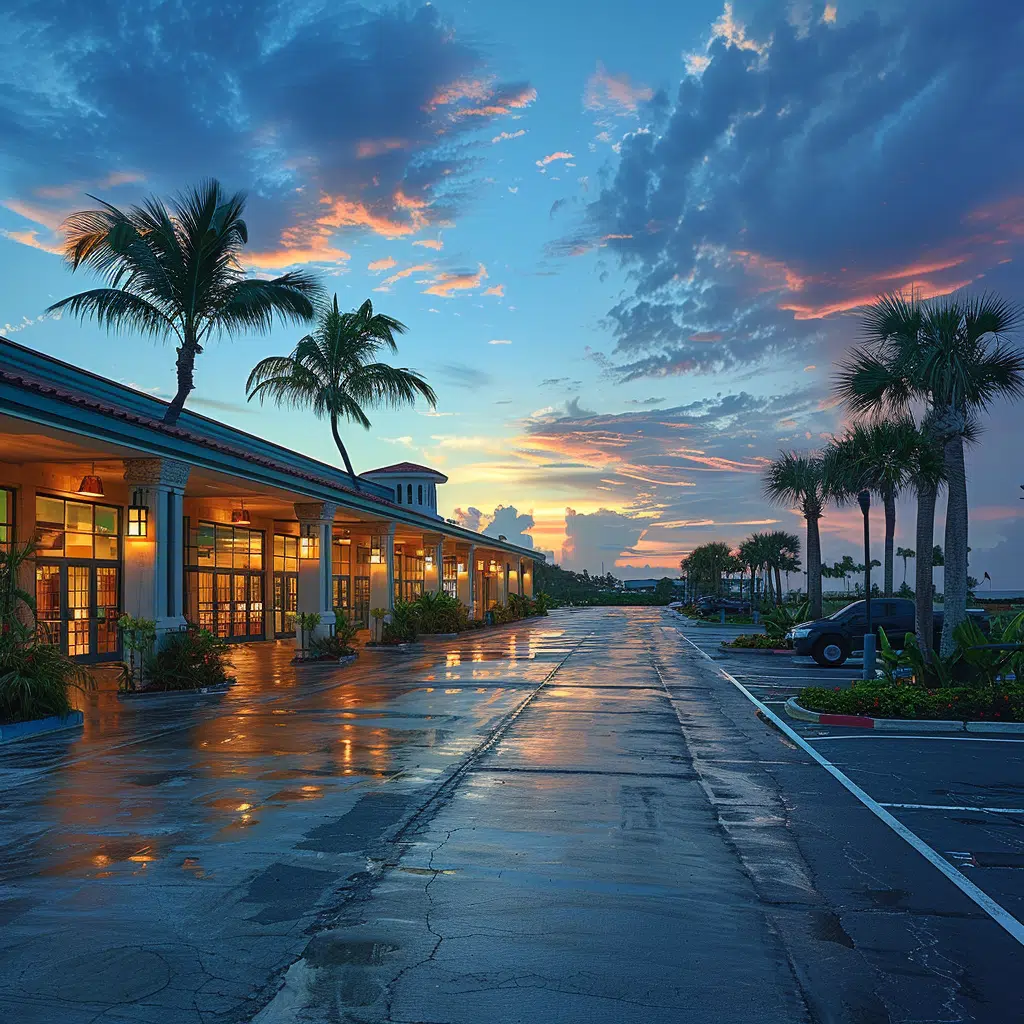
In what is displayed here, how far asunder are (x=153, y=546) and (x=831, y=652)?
17320 millimetres

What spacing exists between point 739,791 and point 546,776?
79.4 inches

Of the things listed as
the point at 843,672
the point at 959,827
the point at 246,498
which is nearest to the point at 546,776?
the point at 959,827

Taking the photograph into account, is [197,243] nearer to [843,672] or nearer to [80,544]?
[80,544]

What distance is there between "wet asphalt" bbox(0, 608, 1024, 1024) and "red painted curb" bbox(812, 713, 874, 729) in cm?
135

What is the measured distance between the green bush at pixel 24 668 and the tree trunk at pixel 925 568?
43.9ft

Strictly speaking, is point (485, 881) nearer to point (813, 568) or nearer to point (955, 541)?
point (955, 541)

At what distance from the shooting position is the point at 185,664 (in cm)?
1823

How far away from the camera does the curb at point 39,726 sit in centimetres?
1259

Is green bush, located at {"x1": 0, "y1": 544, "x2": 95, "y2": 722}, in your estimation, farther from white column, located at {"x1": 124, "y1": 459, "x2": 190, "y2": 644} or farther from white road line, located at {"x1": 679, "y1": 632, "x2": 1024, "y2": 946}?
white road line, located at {"x1": 679, "y1": 632, "x2": 1024, "y2": 946}

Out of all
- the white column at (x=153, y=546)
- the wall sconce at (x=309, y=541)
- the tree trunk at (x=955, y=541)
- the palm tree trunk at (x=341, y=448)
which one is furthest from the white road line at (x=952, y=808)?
the palm tree trunk at (x=341, y=448)

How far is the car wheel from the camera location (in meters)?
25.5

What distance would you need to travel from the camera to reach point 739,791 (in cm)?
976

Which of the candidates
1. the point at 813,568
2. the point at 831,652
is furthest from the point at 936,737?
the point at 813,568

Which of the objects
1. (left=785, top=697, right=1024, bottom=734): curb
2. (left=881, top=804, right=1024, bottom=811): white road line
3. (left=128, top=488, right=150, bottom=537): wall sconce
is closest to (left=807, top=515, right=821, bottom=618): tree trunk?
(left=785, top=697, right=1024, bottom=734): curb
